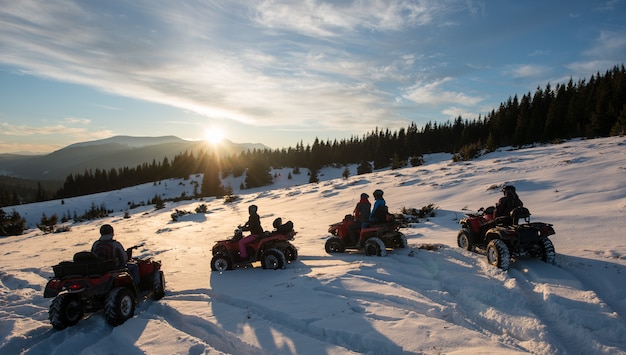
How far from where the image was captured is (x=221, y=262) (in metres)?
9.97

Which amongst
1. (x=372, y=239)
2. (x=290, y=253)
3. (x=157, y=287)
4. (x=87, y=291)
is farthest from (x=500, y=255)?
→ (x=87, y=291)

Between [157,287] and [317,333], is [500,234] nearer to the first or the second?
[317,333]

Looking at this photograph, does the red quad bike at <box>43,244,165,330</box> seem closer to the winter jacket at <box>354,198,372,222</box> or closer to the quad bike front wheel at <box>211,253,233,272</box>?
the quad bike front wheel at <box>211,253,233,272</box>

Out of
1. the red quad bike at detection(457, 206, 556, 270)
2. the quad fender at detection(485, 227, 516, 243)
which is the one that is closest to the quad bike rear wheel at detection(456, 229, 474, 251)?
the red quad bike at detection(457, 206, 556, 270)

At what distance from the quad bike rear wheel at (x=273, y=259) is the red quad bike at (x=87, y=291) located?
3511 millimetres

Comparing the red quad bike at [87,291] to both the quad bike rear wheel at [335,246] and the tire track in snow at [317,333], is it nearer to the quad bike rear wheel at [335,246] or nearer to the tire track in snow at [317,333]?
the tire track in snow at [317,333]

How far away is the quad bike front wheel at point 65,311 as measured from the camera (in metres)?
6.21

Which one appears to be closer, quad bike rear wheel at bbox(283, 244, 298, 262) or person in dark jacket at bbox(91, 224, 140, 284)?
person in dark jacket at bbox(91, 224, 140, 284)

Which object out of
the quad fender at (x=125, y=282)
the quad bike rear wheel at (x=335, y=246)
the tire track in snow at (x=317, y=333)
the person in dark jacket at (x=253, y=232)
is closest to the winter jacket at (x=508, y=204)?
the quad bike rear wheel at (x=335, y=246)

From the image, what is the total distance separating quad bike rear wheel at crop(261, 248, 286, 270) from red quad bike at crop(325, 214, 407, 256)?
219 centimetres

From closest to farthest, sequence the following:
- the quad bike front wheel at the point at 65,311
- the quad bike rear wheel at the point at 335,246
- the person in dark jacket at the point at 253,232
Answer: the quad bike front wheel at the point at 65,311, the person in dark jacket at the point at 253,232, the quad bike rear wheel at the point at 335,246

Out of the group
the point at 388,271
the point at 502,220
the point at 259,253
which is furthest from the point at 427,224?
the point at 259,253

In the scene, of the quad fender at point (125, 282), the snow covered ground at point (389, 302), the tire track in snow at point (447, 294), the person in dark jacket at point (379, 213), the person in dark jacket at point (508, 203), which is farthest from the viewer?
the person in dark jacket at point (379, 213)

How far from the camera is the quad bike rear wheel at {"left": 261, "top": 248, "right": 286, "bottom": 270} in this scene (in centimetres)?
952
